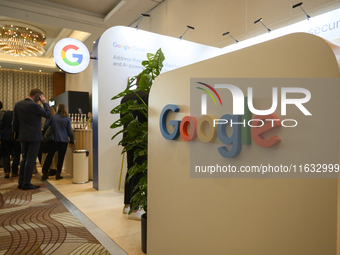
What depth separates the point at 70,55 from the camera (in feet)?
14.0

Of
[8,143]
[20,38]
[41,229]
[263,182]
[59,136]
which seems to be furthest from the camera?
[20,38]

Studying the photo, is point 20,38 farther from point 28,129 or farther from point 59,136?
point 28,129

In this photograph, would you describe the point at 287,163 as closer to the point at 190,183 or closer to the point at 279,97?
the point at 279,97

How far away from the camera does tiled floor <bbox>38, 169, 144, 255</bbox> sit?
205 centimetres

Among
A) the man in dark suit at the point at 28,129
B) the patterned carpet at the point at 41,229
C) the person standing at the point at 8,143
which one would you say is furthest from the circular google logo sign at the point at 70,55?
the patterned carpet at the point at 41,229

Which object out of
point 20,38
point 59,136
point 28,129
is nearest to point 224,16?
point 59,136

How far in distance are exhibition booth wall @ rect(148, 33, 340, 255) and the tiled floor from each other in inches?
26.8

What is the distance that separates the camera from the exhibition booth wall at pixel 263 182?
815 millimetres

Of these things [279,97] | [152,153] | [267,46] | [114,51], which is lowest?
[152,153]

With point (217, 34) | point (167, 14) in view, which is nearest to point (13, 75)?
point (167, 14)

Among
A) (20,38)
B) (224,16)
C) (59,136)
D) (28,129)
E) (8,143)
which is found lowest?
(8,143)

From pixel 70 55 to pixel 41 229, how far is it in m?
2.96

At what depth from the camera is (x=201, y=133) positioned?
1.22m

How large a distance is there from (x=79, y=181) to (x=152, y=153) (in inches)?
125
